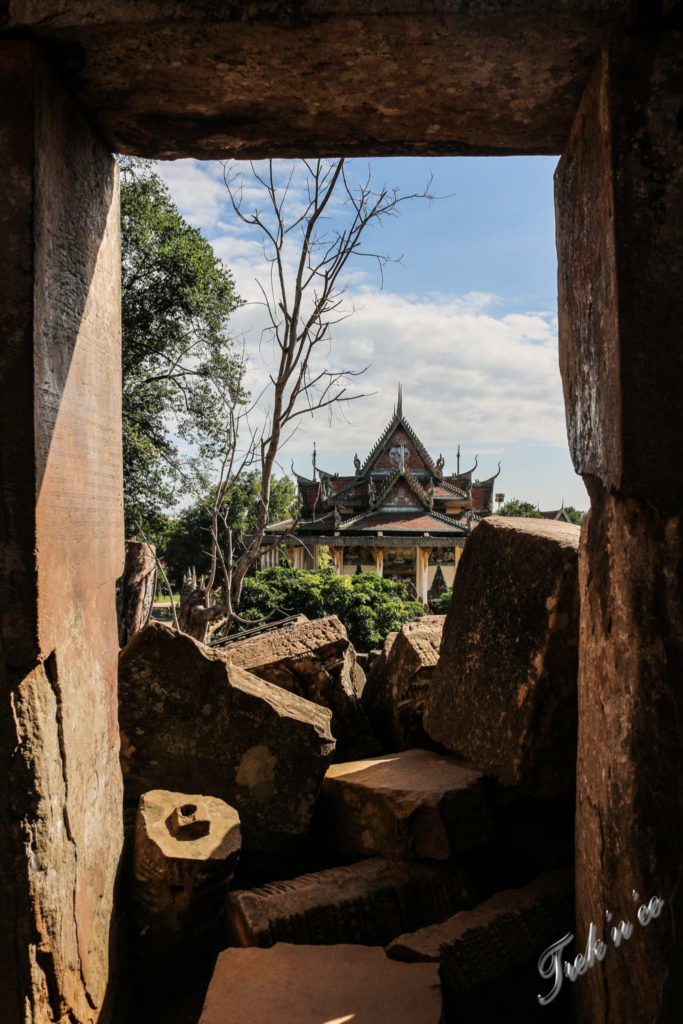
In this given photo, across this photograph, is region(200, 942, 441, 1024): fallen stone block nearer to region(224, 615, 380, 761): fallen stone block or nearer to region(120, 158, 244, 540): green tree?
region(224, 615, 380, 761): fallen stone block

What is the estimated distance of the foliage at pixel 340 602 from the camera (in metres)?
8.88

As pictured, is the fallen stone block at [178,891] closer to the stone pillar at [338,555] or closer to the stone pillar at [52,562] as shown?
the stone pillar at [52,562]

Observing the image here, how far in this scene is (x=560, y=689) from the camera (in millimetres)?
2021

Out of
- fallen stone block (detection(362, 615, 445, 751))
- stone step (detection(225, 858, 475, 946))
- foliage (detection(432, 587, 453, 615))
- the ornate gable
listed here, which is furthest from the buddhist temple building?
stone step (detection(225, 858, 475, 946))

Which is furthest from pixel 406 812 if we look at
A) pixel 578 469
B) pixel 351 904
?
pixel 578 469

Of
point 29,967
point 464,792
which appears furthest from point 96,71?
point 464,792

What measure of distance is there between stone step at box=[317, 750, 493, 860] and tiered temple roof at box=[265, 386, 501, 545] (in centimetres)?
1805

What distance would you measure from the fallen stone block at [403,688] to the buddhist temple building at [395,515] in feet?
54.1

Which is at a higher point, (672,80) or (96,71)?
(96,71)

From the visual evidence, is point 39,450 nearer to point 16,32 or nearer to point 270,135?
point 16,32

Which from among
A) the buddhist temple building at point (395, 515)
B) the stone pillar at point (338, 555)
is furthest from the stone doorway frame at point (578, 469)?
the stone pillar at point (338, 555)

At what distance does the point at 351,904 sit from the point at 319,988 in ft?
1.13

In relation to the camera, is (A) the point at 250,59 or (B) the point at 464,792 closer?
(A) the point at 250,59

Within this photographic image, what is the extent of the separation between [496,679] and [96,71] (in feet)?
6.52
